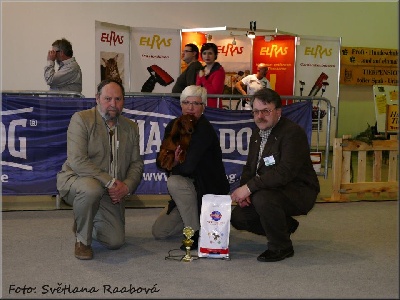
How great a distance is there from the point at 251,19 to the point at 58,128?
6.81m

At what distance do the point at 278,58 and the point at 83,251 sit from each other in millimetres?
6614

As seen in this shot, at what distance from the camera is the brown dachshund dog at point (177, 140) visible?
3678 millimetres

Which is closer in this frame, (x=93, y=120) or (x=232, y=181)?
(x=93, y=120)

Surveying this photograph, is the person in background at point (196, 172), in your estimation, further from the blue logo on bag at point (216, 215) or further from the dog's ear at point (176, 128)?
the blue logo on bag at point (216, 215)

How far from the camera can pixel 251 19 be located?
10812mm

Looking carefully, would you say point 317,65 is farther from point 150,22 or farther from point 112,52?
point 112,52

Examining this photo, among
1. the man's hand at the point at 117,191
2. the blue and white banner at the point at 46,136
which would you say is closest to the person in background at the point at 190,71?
the blue and white banner at the point at 46,136

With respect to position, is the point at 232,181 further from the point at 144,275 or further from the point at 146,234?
the point at 144,275

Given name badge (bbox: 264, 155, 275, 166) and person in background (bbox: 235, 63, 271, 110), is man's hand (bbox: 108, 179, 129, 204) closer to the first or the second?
name badge (bbox: 264, 155, 275, 166)

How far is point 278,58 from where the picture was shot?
30.4 ft

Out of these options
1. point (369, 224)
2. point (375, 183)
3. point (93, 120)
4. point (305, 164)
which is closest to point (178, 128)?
point (93, 120)

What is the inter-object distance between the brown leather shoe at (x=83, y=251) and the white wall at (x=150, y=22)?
6724 mm

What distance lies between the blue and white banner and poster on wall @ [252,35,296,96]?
4.36 m

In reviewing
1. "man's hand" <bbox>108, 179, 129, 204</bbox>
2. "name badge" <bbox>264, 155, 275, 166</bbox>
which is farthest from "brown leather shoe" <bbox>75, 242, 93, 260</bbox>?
"name badge" <bbox>264, 155, 275, 166</bbox>
